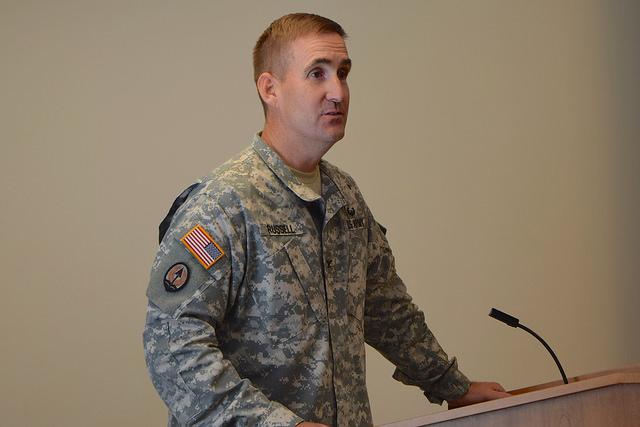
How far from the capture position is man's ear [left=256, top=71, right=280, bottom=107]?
73.7 inches

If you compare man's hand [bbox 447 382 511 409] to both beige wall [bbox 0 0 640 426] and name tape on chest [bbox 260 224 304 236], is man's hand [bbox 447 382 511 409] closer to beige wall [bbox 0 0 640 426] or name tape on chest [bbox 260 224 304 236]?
name tape on chest [bbox 260 224 304 236]

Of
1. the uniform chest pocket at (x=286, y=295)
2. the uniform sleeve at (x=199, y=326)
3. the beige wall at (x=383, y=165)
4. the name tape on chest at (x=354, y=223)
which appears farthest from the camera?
the beige wall at (x=383, y=165)

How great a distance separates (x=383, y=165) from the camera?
355cm

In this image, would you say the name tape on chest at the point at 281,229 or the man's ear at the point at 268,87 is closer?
the name tape on chest at the point at 281,229

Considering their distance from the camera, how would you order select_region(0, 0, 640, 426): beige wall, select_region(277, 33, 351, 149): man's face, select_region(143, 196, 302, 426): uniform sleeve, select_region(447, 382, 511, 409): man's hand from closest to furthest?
select_region(143, 196, 302, 426): uniform sleeve → select_region(277, 33, 351, 149): man's face → select_region(447, 382, 511, 409): man's hand → select_region(0, 0, 640, 426): beige wall

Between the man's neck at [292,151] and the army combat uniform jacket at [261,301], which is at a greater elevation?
the man's neck at [292,151]

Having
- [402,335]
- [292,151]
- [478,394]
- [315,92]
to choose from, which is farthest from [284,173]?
[478,394]

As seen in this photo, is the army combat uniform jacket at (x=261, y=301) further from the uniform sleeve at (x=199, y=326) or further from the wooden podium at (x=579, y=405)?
the wooden podium at (x=579, y=405)

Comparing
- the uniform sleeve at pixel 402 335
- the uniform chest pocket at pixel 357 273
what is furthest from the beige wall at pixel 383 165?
the uniform chest pocket at pixel 357 273

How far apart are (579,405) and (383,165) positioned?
192cm

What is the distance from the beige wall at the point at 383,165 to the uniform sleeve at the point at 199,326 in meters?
1.60

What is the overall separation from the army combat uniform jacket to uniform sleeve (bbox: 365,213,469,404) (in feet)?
0.35

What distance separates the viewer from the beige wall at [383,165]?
3141 mm

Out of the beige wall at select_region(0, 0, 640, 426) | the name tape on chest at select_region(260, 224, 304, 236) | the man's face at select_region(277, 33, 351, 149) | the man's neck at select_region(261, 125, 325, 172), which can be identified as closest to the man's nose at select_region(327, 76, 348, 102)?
the man's face at select_region(277, 33, 351, 149)
